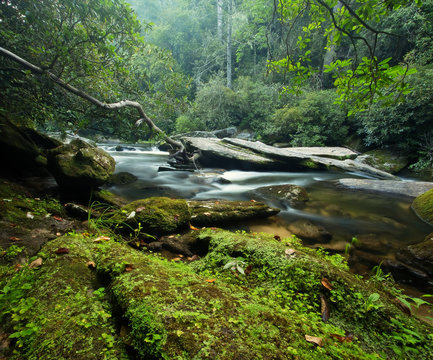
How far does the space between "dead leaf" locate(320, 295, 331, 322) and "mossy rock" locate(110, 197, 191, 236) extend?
235cm

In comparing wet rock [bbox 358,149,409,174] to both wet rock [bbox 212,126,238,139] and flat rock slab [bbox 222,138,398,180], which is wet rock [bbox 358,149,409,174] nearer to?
flat rock slab [bbox 222,138,398,180]

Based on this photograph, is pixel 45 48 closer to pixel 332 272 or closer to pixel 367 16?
A: pixel 367 16

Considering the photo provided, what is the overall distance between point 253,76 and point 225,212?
81.2 feet

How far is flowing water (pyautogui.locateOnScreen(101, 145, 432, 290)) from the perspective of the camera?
4.49 meters

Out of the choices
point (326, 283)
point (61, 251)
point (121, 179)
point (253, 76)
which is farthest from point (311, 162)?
point (253, 76)

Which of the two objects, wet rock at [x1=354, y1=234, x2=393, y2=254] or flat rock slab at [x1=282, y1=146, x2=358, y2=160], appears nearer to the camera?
wet rock at [x1=354, y1=234, x2=393, y2=254]

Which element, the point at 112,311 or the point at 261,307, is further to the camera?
the point at 261,307

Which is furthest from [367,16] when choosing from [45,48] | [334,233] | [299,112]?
[299,112]

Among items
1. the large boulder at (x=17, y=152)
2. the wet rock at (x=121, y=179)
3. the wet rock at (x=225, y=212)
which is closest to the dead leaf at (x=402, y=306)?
A: the wet rock at (x=225, y=212)

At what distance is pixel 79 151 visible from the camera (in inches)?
190

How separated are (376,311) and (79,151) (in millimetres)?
5762

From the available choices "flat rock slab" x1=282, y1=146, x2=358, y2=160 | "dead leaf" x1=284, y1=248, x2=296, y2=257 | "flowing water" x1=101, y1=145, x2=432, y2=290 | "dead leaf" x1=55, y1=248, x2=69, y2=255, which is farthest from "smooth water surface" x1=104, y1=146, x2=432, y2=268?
"dead leaf" x1=55, y1=248, x2=69, y2=255

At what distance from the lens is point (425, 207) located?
553 cm

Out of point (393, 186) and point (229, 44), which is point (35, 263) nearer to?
point (393, 186)
